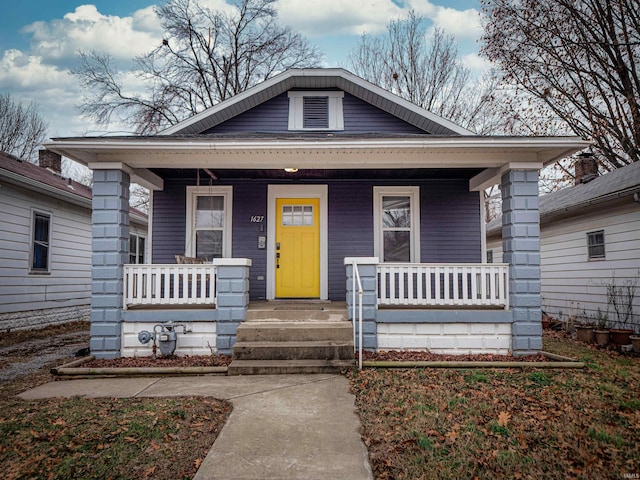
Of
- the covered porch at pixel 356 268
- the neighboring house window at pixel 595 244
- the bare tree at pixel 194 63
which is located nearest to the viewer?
the covered porch at pixel 356 268

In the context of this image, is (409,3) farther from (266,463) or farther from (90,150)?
(266,463)

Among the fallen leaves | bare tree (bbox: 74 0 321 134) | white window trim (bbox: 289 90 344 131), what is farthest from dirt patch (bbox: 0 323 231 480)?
bare tree (bbox: 74 0 321 134)

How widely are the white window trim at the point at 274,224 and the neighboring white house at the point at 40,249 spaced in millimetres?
5295

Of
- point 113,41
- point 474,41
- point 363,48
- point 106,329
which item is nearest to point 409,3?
point 363,48

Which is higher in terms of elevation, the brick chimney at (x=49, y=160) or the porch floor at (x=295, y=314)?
the brick chimney at (x=49, y=160)

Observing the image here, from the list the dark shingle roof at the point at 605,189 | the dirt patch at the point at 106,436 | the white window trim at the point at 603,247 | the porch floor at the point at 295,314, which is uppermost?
the dark shingle roof at the point at 605,189

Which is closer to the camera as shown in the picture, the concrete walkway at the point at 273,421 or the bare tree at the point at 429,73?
the concrete walkway at the point at 273,421

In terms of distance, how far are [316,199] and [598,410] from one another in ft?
18.5

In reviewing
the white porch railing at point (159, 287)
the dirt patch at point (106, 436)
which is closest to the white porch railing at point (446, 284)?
Answer: the white porch railing at point (159, 287)

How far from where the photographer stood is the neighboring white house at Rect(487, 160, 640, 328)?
7.68m

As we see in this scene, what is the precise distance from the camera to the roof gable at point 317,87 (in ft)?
26.4

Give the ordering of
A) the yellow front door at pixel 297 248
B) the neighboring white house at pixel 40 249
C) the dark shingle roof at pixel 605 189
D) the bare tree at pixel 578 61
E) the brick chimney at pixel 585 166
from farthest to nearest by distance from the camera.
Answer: the brick chimney at pixel 585 166 → the bare tree at pixel 578 61 → the neighboring white house at pixel 40 249 → the yellow front door at pixel 297 248 → the dark shingle roof at pixel 605 189

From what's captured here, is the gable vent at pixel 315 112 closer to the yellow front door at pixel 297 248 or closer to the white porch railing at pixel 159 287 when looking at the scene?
the yellow front door at pixel 297 248

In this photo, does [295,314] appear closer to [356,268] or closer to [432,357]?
[356,268]
